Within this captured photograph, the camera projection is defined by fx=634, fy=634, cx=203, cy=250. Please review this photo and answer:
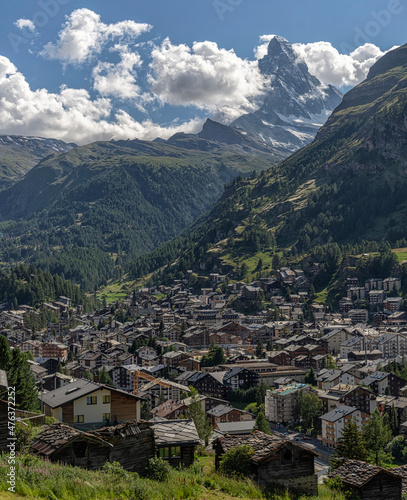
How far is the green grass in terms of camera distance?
19984 mm

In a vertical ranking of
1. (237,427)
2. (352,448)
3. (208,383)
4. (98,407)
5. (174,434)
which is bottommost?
(208,383)

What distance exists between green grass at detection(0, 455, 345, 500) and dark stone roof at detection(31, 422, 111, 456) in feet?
4.27

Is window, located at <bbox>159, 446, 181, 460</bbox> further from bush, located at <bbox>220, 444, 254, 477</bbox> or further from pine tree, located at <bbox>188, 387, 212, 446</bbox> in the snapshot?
pine tree, located at <bbox>188, 387, 212, 446</bbox>

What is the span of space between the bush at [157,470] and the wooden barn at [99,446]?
354 millimetres

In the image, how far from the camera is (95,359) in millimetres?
135625

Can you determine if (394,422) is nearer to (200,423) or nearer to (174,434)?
(200,423)

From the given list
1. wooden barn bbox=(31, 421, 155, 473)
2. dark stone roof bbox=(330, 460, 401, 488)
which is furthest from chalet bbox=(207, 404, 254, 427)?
wooden barn bbox=(31, 421, 155, 473)

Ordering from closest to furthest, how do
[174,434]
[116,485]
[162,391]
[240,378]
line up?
[116,485] < [174,434] < [162,391] < [240,378]

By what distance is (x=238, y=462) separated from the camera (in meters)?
27.3

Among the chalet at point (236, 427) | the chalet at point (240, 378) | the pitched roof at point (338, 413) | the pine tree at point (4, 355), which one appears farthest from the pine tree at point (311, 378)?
the pine tree at point (4, 355)

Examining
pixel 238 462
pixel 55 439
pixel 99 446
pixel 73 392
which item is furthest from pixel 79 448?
pixel 73 392

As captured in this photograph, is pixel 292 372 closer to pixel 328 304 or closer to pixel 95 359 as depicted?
pixel 95 359

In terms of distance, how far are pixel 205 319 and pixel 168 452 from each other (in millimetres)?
155346

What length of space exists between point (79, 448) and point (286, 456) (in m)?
8.89
